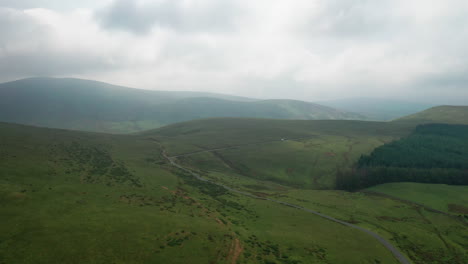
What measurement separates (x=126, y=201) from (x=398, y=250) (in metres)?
60.4

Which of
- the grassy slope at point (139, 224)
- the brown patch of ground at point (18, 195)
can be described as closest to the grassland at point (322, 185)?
the grassy slope at point (139, 224)

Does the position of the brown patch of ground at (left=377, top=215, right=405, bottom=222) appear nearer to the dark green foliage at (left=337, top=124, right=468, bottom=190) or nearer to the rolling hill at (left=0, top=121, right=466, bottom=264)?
the rolling hill at (left=0, top=121, right=466, bottom=264)

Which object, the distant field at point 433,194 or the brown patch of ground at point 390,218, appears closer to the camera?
the brown patch of ground at point 390,218

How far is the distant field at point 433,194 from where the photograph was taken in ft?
270

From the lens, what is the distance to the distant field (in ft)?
270

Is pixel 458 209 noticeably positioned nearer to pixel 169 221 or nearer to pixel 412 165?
pixel 412 165

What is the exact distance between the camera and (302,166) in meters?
140

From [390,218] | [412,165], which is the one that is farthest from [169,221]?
[412,165]

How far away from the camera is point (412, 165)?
138000 millimetres

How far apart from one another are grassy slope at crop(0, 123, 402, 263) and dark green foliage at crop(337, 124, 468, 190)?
233 feet

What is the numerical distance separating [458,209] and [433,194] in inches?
602

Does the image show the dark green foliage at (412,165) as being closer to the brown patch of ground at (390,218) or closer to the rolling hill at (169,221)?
the rolling hill at (169,221)

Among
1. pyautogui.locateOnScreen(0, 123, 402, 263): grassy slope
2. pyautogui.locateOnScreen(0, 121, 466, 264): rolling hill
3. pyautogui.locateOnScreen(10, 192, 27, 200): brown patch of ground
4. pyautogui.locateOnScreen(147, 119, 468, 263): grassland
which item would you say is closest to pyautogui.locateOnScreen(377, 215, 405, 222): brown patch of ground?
pyautogui.locateOnScreen(147, 119, 468, 263): grassland

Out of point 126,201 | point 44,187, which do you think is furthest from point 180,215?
point 44,187
